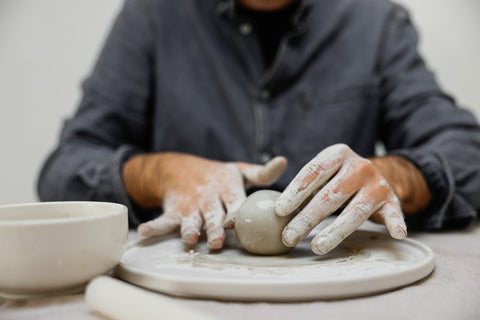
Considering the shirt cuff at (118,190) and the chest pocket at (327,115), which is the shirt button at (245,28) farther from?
the shirt cuff at (118,190)

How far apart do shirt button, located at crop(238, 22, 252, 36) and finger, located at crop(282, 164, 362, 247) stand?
2.39 ft

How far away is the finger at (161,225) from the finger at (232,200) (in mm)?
92

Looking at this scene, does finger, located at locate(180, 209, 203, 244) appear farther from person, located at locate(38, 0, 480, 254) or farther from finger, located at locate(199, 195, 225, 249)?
person, located at locate(38, 0, 480, 254)

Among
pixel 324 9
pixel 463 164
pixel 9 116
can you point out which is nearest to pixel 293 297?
pixel 463 164

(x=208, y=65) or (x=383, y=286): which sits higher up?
(x=208, y=65)

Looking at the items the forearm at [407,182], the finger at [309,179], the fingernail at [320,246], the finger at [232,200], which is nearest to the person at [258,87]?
the forearm at [407,182]

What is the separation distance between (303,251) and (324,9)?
0.93 m

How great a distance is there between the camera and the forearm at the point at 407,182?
904 mm

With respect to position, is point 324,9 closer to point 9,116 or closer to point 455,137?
point 455,137

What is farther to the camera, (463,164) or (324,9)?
(324,9)

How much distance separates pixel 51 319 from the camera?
45 cm

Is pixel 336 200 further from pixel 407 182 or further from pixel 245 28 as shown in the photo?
pixel 245 28

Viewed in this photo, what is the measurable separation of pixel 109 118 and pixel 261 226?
0.77 meters

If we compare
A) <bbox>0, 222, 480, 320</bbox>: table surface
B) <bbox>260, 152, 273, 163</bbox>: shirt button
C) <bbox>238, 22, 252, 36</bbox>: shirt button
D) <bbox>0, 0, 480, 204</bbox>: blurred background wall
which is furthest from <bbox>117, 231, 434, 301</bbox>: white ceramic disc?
<bbox>0, 0, 480, 204</bbox>: blurred background wall
